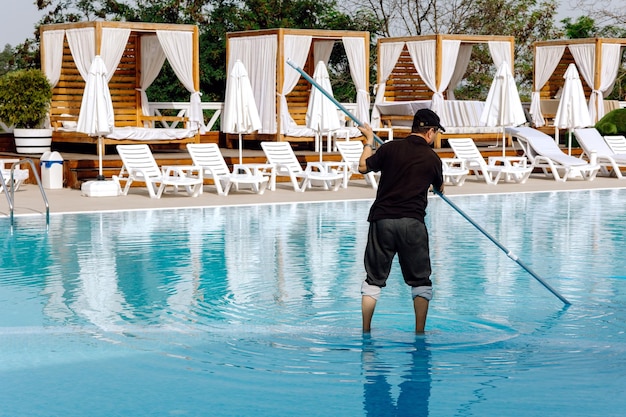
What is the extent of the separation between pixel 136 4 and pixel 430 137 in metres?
24.8

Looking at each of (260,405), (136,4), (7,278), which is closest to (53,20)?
(136,4)

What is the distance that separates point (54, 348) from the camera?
599 cm

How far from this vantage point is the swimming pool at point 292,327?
5.01 m

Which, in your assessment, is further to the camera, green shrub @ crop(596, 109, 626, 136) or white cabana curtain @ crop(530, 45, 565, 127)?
white cabana curtain @ crop(530, 45, 565, 127)

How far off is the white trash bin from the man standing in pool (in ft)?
35.7

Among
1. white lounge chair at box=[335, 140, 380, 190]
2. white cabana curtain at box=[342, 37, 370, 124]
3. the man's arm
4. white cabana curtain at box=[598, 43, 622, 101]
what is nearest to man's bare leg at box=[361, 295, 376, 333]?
the man's arm

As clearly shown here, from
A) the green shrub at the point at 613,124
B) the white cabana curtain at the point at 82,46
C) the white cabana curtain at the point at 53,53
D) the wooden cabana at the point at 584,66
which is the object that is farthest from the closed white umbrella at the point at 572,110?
the white cabana curtain at the point at 53,53

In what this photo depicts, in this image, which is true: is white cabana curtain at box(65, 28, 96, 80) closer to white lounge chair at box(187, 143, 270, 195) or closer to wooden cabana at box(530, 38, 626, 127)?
white lounge chair at box(187, 143, 270, 195)

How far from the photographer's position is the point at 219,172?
51.3 feet

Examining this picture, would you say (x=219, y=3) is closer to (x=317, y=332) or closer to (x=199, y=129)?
(x=199, y=129)

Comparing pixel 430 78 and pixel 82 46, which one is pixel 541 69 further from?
pixel 82 46

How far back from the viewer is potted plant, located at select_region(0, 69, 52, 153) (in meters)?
17.4

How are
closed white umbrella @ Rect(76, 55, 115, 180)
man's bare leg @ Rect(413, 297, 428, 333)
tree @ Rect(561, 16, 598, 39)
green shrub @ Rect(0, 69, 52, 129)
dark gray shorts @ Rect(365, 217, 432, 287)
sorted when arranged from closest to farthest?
dark gray shorts @ Rect(365, 217, 432, 287), man's bare leg @ Rect(413, 297, 428, 333), closed white umbrella @ Rect(76, 55, 115, 180), green shrub @ Rect(0, 69, 52, 129), tree @ Rect(561, 16, 598, 39)

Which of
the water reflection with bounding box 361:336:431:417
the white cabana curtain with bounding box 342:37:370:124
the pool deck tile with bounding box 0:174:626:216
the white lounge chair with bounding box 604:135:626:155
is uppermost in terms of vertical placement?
the white cabana curtain with bounding box 342:37:370:124
